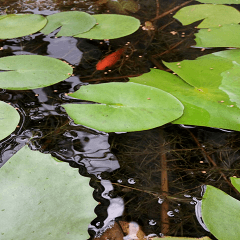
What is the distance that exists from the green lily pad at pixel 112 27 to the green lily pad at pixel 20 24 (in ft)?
Answer: 1.19

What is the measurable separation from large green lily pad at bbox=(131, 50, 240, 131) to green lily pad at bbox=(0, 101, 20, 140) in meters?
0.66

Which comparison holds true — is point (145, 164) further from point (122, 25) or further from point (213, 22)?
point (213, 22)

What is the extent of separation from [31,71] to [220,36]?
1.30m

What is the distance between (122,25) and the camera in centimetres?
203

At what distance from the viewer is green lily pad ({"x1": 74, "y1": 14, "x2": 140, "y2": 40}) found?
192 cm

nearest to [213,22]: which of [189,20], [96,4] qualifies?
[189,20]

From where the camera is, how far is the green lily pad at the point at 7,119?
116cm

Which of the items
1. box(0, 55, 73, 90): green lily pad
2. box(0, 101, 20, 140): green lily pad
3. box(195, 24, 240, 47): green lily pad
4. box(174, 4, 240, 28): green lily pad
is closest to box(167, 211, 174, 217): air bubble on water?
box(0, 101, 20, 140): green lily pad

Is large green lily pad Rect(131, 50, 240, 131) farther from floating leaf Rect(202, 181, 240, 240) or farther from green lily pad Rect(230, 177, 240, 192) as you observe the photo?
floating leaf Rect(202, 181, 240, 240)

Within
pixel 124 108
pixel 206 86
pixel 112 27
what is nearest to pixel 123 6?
pixel 112 27

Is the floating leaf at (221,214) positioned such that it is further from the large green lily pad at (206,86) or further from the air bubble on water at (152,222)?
the large green lily pad at (206,86)

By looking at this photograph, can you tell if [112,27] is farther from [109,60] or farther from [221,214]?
[221,214]

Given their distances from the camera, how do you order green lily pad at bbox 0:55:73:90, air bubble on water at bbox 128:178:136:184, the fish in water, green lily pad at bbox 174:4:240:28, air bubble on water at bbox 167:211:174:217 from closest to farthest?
air bubble on water at bbox 167:211:174:217 < air bubble on water at bbox 128:178:136:184 < green lily pad at bbox 0:55:73:90 < the fish in water < green lily pad at bbox 174:4:240:28

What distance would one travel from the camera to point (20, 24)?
6.67ft
